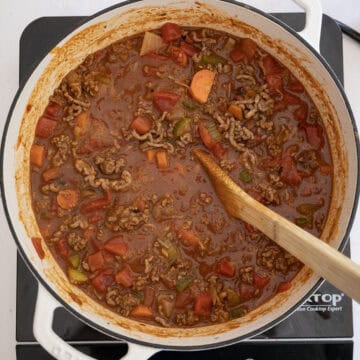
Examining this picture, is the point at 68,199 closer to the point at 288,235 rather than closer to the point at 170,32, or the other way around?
the point at 170,32

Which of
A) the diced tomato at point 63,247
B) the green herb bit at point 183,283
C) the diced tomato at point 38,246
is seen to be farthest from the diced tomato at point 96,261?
the green herb bit at point 183,283

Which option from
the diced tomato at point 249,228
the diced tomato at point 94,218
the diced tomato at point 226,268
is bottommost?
the diced tomato at point 226,268

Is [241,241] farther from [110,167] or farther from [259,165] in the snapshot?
[110,167]

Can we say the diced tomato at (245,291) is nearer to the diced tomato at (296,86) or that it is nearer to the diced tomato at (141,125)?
the diced tomato at (141,125)

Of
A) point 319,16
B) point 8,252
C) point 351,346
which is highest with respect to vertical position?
point 319,16

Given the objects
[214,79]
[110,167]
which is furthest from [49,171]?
[214,79]

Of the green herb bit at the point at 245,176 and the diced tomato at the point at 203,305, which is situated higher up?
the green herb bit at the point at 245,176
